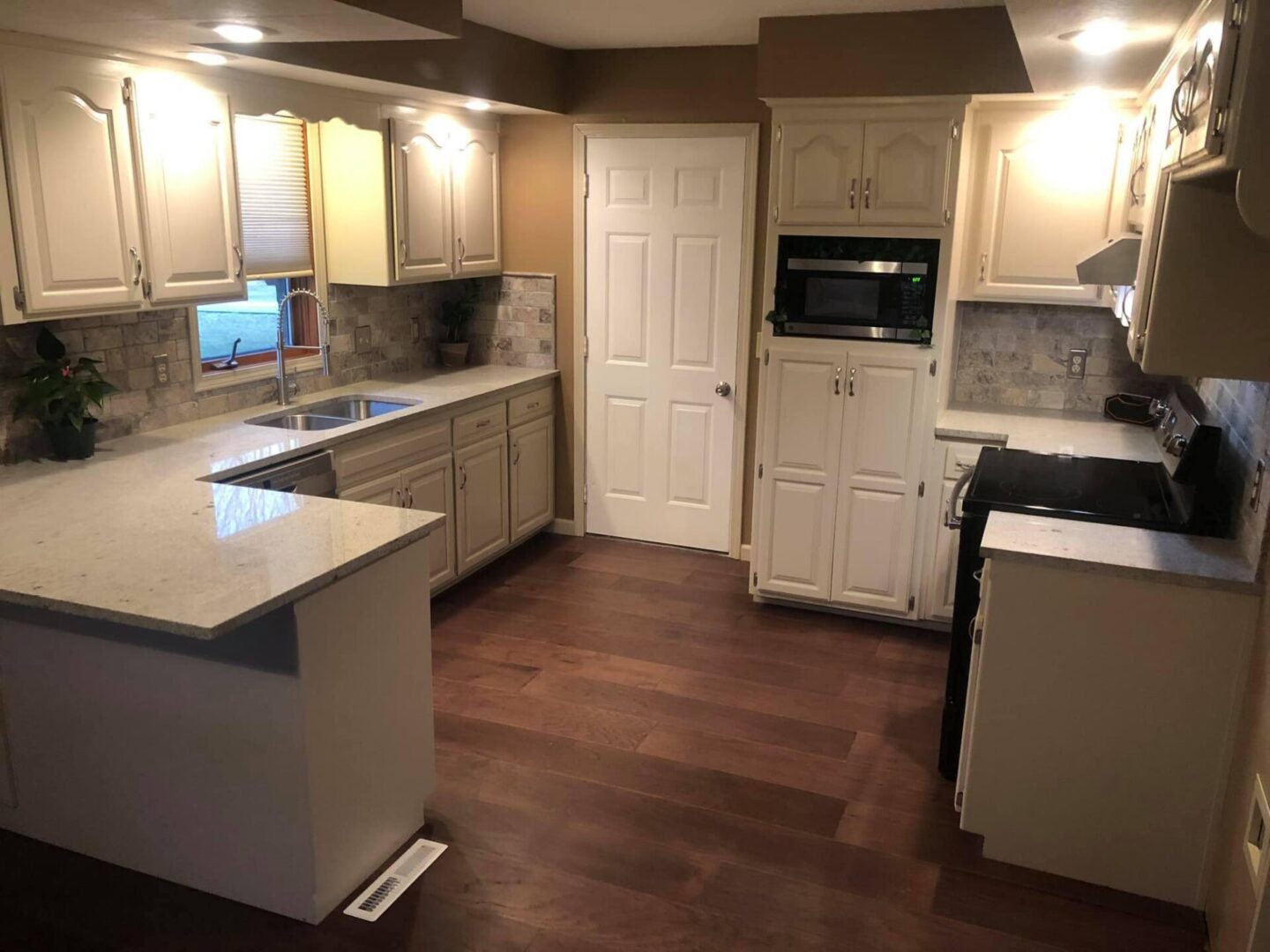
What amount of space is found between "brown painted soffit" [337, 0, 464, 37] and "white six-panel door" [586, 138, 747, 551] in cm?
214

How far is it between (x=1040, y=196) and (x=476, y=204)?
103 inches

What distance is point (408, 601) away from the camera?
2670 mm

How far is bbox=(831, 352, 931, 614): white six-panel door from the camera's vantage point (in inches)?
162

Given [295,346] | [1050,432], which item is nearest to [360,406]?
[295,346]

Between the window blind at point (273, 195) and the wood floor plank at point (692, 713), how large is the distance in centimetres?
205

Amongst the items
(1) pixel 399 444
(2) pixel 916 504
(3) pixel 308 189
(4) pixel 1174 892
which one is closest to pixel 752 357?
(2) pixel 916 504

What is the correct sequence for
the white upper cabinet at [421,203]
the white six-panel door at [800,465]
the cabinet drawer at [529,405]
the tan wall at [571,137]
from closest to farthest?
the white six-panel door at [800,465] → the white upper cabinet at [421,203] → the tan wall at [571,137] → the cabinet drawer at [529,405]

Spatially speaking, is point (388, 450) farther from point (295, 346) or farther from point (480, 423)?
point (295, 346)

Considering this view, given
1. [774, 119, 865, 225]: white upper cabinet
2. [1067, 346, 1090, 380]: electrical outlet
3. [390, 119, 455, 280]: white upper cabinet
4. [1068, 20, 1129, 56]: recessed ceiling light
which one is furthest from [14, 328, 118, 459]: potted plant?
[1067, 346, 1090, 380]: electrical outlet

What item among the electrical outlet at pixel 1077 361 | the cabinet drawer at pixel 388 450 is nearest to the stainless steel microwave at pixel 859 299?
the electrical outlet at pixel 1077 361

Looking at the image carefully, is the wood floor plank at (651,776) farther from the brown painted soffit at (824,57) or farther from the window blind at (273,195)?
the brown painted soffit at (824,57)

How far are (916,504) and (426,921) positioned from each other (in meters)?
2.60

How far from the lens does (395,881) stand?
102 inches

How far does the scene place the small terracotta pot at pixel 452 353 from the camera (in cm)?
523
